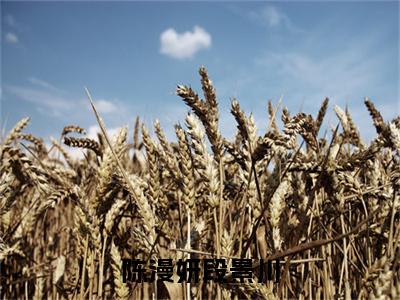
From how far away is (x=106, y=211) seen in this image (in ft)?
5.08

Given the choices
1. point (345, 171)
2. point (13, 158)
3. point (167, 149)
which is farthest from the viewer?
point (13, 158)

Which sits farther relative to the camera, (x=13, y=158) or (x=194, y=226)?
(x=13, y=158)

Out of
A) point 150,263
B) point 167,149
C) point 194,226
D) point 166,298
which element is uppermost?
point 167,149

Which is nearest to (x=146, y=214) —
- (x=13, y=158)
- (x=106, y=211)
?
(x=106, y=211)

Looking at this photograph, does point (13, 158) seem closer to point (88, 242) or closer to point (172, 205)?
point (88, 242)

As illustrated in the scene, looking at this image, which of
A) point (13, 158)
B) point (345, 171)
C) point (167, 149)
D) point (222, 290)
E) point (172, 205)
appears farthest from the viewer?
point (172, 205)

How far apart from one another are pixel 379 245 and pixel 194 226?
0.80 metres

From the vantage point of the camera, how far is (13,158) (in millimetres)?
1792

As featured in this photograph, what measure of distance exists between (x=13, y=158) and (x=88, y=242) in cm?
65

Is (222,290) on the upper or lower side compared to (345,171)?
lower

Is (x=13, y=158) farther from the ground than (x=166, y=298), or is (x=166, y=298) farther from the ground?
(x=13, y=158)

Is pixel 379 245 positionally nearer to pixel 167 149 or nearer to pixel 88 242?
pixel 167 149

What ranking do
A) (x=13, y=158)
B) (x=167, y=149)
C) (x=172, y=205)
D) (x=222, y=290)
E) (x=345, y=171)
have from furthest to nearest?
(x=172, y=205), (x=13, y=158), (x=167, y=149), (x=345, y=171), (x=222, y=290)

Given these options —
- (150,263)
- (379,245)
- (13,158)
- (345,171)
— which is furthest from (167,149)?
(379,245)
